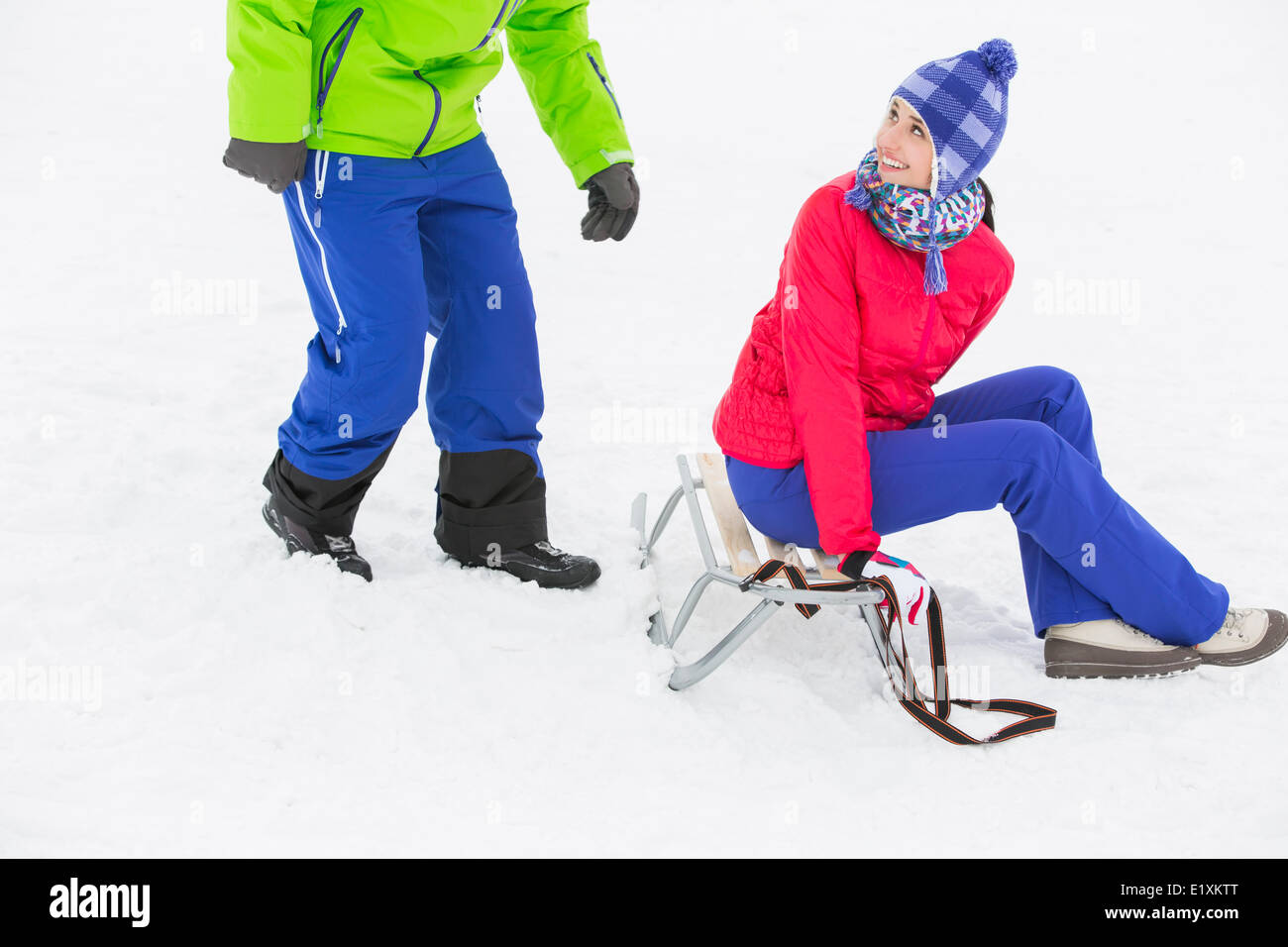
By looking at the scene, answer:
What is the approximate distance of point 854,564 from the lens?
254 cm

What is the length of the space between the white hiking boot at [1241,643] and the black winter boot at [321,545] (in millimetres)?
2160

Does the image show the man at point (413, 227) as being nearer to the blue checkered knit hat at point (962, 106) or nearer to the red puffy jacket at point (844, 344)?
the red puffy jacket at point (844, 344)

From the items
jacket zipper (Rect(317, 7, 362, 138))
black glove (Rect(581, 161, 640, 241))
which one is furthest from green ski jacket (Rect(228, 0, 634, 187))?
black glove (Rect(581, 161, 640, 241))

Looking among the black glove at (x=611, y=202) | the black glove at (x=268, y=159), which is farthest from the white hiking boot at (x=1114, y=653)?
the black glove at (x=268, y=159)

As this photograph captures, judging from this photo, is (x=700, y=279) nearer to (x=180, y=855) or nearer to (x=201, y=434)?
(x=201, y=434)

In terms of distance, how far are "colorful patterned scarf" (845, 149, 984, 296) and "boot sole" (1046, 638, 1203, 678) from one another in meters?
0.96

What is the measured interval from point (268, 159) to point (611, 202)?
3.00 ft

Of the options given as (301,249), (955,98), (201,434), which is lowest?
(201,434)

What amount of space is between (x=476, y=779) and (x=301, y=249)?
1.38 metres

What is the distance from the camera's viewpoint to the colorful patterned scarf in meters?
2.51

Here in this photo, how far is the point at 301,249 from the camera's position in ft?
9.14

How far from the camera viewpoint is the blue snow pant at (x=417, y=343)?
2.68 m

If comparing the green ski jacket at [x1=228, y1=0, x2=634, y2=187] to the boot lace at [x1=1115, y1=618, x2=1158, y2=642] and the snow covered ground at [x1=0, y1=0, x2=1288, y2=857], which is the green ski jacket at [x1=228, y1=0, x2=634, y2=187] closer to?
the snow covered ground at [x1=0, y1=0, x2=1288, y2=857]

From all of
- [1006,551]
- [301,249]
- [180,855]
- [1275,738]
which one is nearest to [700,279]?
[1006,551]
